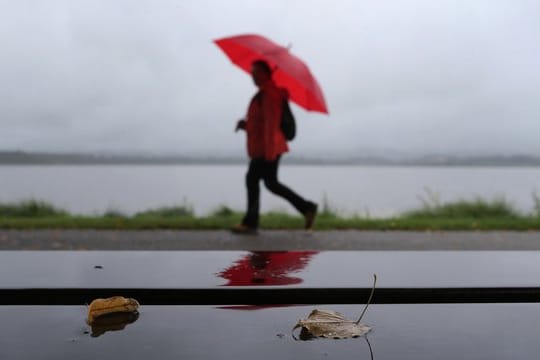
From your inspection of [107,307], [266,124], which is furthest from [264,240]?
[107,307]

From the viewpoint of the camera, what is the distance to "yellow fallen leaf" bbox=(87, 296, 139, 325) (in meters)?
1.39

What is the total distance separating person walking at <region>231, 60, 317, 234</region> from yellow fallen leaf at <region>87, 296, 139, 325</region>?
20.5 ft

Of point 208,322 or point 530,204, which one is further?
point 530,204

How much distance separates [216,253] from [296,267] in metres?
0.40

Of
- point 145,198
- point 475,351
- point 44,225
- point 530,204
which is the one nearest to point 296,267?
point 475,351

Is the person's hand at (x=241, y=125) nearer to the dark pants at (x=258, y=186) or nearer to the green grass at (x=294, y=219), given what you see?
the dark pants at (x=258, y=186)

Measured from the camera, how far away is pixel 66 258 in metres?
2.10

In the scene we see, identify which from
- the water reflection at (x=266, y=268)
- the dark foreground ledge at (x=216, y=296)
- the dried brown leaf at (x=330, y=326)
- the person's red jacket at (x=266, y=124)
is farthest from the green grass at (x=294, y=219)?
the dried brown leaf at (x=330, y=326)

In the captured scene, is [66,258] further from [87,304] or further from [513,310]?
[513,310]

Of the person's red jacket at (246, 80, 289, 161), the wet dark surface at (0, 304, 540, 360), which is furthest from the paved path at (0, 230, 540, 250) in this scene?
the wet dark surface at (0, 304, 540, 360)

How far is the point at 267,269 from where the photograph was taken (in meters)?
Answer: 1.90

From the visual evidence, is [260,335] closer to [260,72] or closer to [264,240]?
[260,72]

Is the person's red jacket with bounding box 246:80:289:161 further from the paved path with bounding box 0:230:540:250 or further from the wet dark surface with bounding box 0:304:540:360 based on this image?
the wet dark surface with bounding box 0:304:540:360

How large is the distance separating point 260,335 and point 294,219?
29.1 feet
